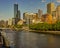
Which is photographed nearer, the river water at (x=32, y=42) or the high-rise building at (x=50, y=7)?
the river water at (x=32, y=42)

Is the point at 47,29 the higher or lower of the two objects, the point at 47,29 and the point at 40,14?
the lower

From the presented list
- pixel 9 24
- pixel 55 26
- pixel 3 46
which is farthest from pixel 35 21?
pixel 3 46

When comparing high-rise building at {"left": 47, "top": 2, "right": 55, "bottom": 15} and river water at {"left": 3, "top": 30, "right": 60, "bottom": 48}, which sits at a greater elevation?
high-rise building at {"left": 47, "top": 2, "right": 55, "bottom": 15}

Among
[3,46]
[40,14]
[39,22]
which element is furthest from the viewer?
[39,22]

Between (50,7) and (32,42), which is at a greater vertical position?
(50,7)

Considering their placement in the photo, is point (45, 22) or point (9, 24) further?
point (45, 22)

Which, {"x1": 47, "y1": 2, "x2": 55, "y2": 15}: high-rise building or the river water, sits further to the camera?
{"x1": 47, "y1": 2, "x2": 55, "y2": 15}: high-rise building

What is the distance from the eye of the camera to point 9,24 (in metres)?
9.29

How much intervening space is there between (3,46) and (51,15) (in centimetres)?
1480

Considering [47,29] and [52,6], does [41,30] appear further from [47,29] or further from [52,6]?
[52,6]

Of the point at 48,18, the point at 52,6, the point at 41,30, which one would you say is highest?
the point at 52,6

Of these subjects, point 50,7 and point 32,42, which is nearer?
point 32,42

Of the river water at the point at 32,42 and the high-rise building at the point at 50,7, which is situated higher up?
the high-rise building at the point at 50,7

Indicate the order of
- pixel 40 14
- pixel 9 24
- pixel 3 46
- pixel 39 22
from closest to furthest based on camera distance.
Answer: pixel 3 46 < pixel 9 24 < pixel 40 14 < pixel 39 22
